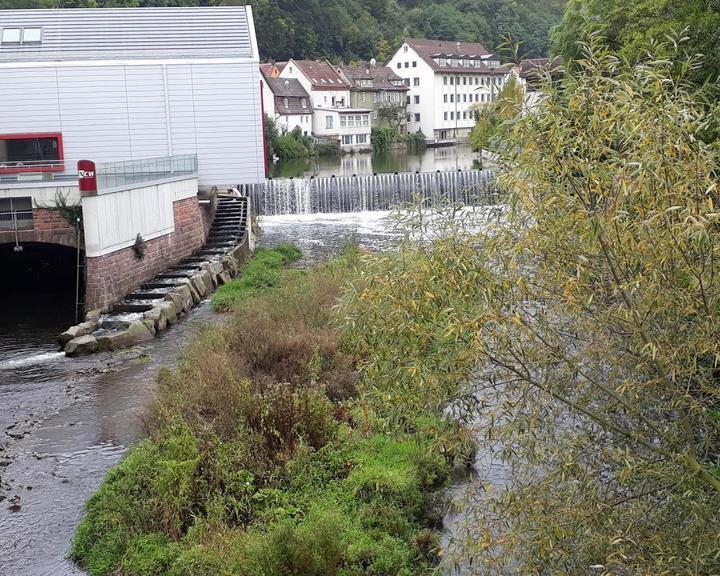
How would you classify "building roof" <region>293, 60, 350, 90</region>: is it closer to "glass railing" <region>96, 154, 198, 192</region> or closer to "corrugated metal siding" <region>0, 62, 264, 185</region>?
"corrugated metal siding" <region>0, 62, 264, 185</region>

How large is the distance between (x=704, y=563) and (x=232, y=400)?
24.8 feet

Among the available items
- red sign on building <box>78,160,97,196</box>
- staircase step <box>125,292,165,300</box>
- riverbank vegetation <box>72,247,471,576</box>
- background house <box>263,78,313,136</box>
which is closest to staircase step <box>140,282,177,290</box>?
staircase step <box>125,292,165,300</box>

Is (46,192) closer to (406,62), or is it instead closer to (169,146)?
(169,146)

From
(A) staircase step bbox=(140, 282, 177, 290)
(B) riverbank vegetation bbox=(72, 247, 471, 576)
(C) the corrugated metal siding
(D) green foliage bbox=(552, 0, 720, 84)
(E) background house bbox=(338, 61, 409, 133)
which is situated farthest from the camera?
(E) background house bbox=(338, 61, 409, 133)

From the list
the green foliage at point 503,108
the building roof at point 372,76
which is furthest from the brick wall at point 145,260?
the building roof at point 372,76

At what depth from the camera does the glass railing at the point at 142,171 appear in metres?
20.5

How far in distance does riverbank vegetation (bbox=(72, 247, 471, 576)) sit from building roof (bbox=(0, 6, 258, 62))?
57.2ft

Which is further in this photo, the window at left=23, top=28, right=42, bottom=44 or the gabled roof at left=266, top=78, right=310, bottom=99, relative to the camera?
the gabled roof at left=266, top=78, right=310, bottom=99

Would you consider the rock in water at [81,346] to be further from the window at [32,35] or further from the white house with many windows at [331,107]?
the white house with many windows at [331,107]

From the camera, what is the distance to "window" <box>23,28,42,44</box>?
27.8 m

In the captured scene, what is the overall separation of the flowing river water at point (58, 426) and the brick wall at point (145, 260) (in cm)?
145

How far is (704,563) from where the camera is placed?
16.5 ft

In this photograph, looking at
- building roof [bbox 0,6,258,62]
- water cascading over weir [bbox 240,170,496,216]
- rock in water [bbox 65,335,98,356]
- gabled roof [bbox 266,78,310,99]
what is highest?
gabled roof [bbox 266,78,310,99]

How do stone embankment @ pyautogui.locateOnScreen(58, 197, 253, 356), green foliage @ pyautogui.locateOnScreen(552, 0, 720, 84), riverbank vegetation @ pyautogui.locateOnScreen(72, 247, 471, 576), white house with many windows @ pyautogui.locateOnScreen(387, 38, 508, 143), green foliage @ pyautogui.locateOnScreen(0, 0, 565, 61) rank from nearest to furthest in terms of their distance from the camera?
riverbank vegetation @ pyautogui.locateOnScreen(72, 247, 471, 576), green foliage @ pyautogui.locateOnScreen(552, 0, 720, 84), stone embankment @ pyautogui.locateOnScreen(58, 197, 253, 356), white house with many windows @ pyautogui.locateOnScreen(387, 38, 508, 143), green foliage @ pyautogui.locateOnScreen(0, 0, 565, 61)
